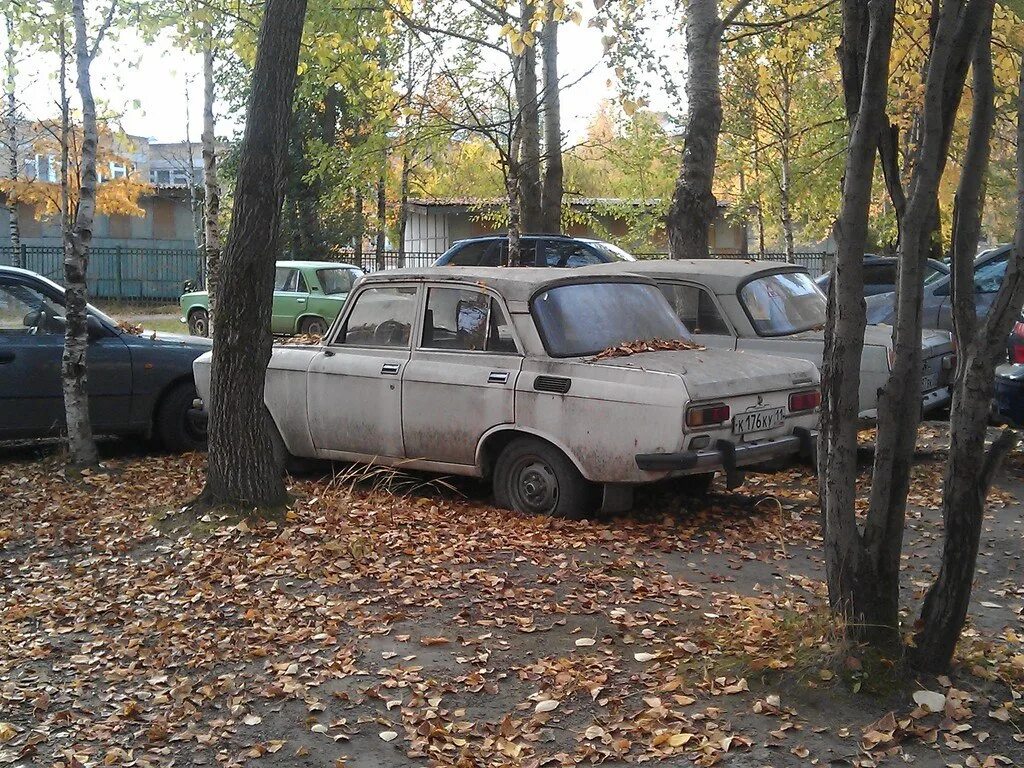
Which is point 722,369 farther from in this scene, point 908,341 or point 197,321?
point 197,321

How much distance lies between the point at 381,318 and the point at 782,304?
3.62m

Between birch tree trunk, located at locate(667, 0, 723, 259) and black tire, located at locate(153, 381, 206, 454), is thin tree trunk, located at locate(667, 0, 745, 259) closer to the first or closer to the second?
birch tree trunk, located at locate(667, 0, 723, 259)

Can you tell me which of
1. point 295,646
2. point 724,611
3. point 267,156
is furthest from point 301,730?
point 267,156

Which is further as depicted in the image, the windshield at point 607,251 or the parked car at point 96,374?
the windshield at point 607,251

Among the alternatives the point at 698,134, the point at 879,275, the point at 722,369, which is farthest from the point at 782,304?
the point at 879,275

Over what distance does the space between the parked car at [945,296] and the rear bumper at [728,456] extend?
19.3ft

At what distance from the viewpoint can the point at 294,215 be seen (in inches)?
1371

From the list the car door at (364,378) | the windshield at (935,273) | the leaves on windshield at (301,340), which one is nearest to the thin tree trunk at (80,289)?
the leaves on windshield at (301,340)

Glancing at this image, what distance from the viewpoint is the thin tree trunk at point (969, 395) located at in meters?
4.58

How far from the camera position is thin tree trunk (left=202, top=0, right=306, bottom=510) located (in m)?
7.68

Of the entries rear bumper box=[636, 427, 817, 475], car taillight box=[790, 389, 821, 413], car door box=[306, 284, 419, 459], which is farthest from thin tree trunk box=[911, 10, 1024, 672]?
car door box=[306, 284, 419, 459]

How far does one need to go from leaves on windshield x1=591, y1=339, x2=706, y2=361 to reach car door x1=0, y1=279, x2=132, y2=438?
5.05 m

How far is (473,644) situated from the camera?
5496 millimetres

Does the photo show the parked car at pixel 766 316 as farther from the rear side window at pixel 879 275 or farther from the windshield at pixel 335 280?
the windshield at pixel 335 280
